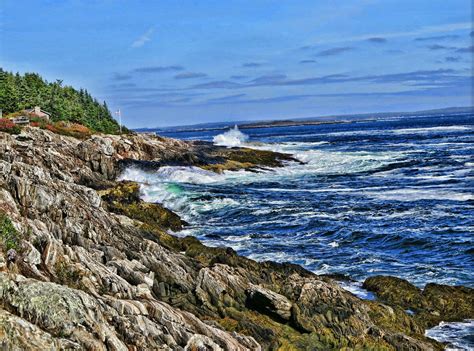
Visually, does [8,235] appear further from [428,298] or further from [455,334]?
[428,298]

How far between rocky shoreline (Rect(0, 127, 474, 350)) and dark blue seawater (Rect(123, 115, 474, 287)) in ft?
16.6

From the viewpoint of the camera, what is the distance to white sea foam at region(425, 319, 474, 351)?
19.4 metres

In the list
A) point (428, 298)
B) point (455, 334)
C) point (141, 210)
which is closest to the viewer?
point (455, 334)

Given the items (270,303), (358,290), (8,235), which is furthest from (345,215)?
(8,235)

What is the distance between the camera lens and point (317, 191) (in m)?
56.6

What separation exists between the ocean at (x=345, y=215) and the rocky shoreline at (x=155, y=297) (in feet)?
8.12

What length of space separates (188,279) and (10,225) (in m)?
6.29

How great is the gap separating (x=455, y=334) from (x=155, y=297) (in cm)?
1076

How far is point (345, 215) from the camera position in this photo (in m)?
43.0

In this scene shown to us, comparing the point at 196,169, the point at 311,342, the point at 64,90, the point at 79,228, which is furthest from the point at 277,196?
the point at 64,90

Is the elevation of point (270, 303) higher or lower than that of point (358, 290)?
higher

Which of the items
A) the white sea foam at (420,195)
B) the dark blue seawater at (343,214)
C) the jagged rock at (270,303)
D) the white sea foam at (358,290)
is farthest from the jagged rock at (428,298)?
the white sea foam at (420,195)

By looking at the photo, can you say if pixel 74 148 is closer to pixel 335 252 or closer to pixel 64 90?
pixel 335 252

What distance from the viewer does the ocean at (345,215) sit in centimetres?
3034
